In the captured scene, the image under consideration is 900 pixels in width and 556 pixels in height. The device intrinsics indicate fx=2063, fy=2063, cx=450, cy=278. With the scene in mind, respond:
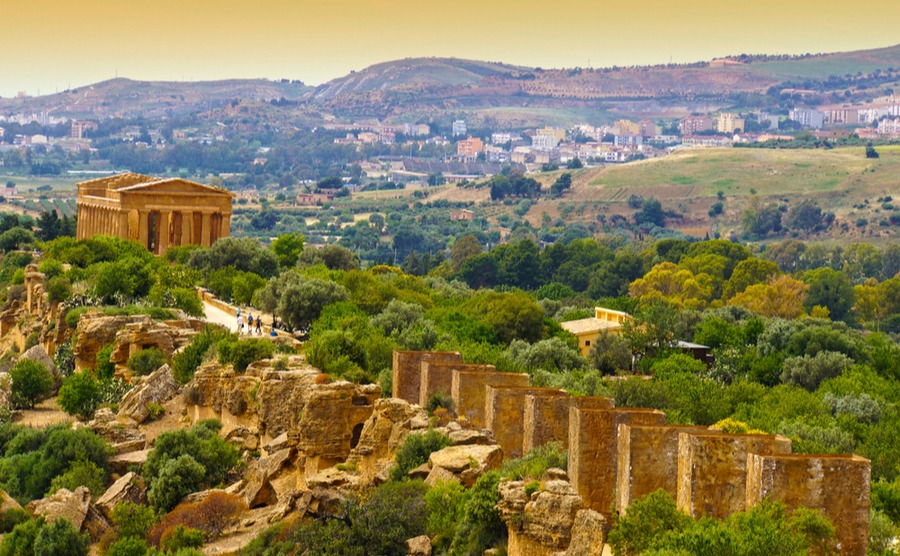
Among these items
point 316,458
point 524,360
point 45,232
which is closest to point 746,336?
point 524,360

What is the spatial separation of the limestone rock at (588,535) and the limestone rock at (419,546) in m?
5.23

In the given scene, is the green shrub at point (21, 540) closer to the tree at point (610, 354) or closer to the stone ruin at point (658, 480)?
the stone ruin at point (658, 480)

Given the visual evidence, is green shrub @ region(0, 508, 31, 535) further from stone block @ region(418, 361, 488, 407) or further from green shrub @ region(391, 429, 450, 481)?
green shrub @ region(391, 429, 450, 481)

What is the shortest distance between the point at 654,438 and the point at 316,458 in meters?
13.6

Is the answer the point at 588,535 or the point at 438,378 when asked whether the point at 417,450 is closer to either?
the point at 438,378

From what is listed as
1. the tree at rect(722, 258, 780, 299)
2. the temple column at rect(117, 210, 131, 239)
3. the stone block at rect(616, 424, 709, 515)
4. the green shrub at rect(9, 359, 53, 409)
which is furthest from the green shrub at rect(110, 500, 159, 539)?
the tree at rect(722, 258, 780, 299)

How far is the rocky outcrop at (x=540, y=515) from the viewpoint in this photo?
2662 cm

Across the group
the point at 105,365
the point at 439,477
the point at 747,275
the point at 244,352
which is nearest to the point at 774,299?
the point at 747,275

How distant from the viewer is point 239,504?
128ft

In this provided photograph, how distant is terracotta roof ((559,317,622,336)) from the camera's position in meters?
71.1

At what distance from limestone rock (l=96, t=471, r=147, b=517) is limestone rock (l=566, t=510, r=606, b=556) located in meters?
16.4

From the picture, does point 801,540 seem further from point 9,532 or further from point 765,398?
point 765,398

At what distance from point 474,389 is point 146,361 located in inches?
827

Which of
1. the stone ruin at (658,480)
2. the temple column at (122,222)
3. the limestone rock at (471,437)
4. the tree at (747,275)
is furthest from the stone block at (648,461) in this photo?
the tree at (747,275)
